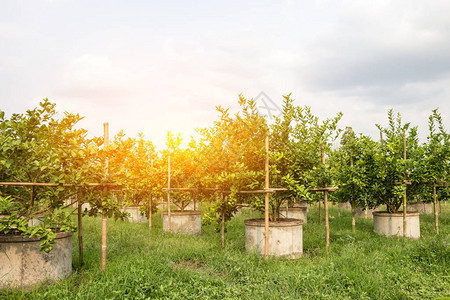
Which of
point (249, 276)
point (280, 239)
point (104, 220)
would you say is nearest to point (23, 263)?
point (104, 220)

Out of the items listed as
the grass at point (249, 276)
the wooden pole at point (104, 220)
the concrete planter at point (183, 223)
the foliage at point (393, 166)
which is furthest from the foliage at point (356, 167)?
the wooden pole at point (104, 220)

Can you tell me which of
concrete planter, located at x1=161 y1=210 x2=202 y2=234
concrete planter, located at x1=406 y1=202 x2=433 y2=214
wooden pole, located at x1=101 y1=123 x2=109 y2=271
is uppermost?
wooden pole, located at x1=101 y1=123 x2=109 y2=271

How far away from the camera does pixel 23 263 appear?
19.7 feet

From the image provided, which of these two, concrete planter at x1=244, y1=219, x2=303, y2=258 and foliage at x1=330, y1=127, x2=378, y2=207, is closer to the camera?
concrete planter at x1=244, y1=219, x2=303, y2=258

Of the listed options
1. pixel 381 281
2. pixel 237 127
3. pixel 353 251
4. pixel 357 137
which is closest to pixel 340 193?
pixel 357 137

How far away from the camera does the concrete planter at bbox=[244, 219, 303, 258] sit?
8.20m

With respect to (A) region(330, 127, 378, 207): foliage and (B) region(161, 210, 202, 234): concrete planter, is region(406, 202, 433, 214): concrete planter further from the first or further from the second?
(B) region(161, 210, 202, 234): concrete planter

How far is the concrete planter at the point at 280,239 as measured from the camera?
8.20 meters

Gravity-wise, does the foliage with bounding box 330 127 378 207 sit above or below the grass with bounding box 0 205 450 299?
above

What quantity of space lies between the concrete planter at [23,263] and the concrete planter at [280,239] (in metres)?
4.51

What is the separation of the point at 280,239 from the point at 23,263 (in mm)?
5456

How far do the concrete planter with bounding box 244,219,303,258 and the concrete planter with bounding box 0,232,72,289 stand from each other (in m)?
4.51

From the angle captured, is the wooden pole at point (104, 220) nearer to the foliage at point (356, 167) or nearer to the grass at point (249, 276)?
the grass at point (249, 276)

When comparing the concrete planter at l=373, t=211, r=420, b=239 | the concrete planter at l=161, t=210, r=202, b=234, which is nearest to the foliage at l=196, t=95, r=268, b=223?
the concrete planter at l=161, t=210, r=202, b=234
